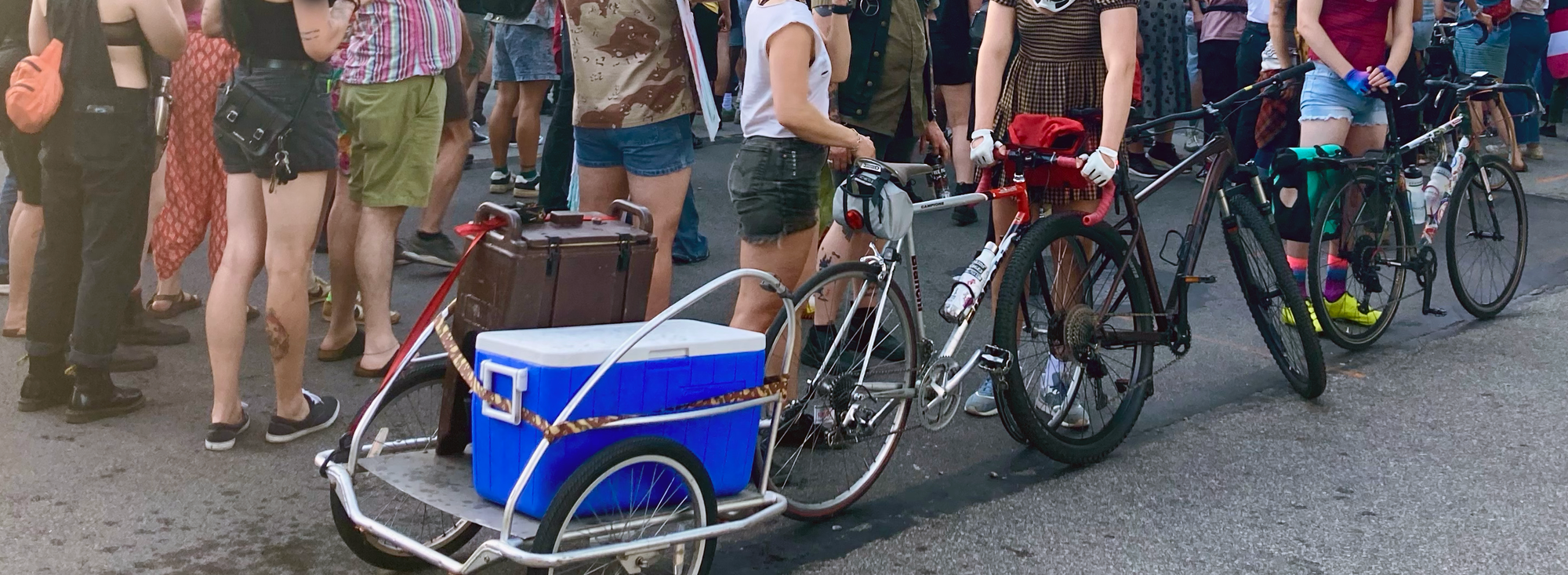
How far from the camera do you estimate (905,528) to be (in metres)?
3.98

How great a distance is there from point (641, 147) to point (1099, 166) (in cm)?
156

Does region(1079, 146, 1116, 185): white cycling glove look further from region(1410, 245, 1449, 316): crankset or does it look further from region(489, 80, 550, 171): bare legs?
region(489, 80, 550, 171): bare legs

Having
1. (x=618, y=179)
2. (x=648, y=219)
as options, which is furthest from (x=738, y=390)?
(x=618, y=179)

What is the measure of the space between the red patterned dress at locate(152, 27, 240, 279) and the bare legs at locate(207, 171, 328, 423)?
0.56 m

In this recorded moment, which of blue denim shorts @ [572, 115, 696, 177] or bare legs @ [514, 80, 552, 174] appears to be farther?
bare legs @ [514, 80, 552, 174]

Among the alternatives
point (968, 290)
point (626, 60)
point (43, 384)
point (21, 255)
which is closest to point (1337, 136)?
point (968, 290)

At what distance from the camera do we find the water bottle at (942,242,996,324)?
4078 mm

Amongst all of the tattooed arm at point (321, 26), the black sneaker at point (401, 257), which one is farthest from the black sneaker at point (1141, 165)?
the tattooed arm at point (321, 26)

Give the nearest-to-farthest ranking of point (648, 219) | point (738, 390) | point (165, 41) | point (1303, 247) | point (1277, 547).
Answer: point (738, 390)
point (648, 219)
point (1277, 547)
point (165, 41)
point (1303, 247)

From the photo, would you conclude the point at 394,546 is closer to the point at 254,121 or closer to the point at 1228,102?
the point at 254,121

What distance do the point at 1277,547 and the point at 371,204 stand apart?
3233 millimetres

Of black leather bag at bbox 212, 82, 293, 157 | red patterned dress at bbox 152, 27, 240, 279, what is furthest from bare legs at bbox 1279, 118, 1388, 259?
red patterned dress at bbox 152, 27, 240, 279

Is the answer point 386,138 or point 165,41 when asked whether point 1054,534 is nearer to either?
point 386,138

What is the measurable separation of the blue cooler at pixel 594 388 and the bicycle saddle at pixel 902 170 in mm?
799
